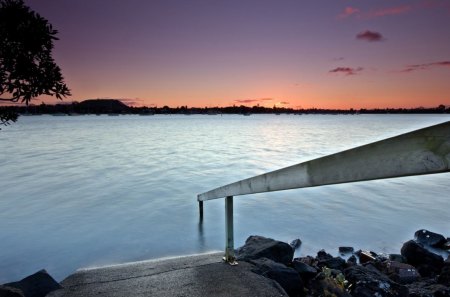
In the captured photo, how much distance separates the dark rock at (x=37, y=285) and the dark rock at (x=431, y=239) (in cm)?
988

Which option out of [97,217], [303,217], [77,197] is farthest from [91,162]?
[303,217]

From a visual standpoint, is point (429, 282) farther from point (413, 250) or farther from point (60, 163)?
point (60, 163)

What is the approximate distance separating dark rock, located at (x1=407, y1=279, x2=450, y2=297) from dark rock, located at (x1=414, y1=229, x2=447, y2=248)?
459 centimetres

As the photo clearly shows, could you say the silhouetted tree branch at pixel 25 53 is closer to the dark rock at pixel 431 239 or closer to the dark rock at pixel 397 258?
the dark rock at pixel 397 258

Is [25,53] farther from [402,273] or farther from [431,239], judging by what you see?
[431,239]

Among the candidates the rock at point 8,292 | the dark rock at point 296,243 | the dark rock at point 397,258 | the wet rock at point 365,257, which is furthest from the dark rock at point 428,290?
the rock at point 8,292

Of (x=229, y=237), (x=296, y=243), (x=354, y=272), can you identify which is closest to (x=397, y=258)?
(x=296, y=243)

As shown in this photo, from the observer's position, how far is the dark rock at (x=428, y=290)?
493 cm

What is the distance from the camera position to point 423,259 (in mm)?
7312

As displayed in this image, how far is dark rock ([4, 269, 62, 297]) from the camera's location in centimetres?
462

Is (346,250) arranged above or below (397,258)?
below

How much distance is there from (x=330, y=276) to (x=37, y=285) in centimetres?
447

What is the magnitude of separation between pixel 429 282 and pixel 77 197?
51.5ft

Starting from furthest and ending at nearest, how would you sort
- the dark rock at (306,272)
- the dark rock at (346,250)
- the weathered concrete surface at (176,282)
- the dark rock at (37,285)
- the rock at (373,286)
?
1. the dark rock at (346,250)
2. the dark rock at (306,272)
3. the dark rock at (37,285)
4. the rock at (373,286)
5. the weathered concrete surface at (176,282)
